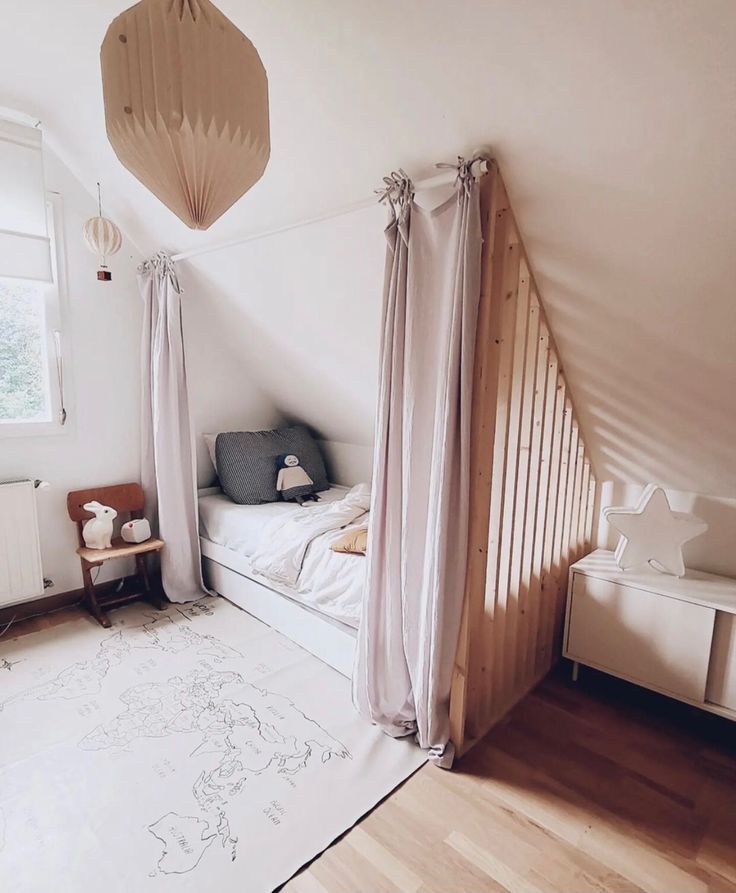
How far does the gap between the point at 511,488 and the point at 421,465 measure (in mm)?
386

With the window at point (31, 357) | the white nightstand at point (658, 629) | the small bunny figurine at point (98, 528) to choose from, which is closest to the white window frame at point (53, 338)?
the window at point (31, 357)

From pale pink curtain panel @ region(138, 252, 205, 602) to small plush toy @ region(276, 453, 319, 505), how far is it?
0.56 meters

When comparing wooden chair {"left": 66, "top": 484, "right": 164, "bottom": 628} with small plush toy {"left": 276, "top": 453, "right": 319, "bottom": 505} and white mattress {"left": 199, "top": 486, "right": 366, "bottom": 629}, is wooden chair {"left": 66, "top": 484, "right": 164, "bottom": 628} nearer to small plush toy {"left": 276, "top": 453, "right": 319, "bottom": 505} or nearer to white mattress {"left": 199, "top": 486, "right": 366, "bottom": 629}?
white mattress {"left": 199, "top": 486, "right": 366, "bottom": 629}

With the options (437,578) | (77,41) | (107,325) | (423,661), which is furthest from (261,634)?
(77,41)

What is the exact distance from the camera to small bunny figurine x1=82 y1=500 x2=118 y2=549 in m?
2.89

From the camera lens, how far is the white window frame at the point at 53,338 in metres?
2.82

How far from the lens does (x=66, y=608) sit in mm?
3098

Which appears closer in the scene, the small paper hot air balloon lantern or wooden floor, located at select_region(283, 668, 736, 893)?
wooden floor, located at select_region(283, 668, 736, 893)

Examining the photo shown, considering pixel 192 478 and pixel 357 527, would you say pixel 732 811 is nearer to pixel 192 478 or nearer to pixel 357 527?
pixel 357 527

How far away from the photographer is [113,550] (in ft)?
9.59

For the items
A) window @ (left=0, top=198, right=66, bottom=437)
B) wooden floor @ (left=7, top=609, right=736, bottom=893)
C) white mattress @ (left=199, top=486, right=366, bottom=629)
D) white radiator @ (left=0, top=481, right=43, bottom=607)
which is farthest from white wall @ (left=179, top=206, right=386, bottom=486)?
wooden floor @ (left=7, top=609, right=736, bottom=893)

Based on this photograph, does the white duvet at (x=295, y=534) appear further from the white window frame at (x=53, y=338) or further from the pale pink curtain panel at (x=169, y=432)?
the white window frame at (x=53, y=338)

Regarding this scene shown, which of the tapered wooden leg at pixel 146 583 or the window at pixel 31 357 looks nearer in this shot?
the window at pixel 31 357

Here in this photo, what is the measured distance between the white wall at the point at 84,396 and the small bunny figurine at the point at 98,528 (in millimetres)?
263
